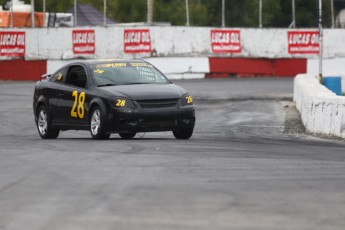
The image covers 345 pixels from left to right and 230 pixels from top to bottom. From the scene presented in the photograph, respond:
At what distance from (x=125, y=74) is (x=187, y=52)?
24.8 metres

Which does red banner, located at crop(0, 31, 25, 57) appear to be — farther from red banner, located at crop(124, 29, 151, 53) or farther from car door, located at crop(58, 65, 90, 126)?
car door, located at crop(58, 65, 90, 126)

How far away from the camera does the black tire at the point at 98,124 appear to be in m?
17.9

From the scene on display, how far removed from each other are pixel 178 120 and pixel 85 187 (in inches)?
288

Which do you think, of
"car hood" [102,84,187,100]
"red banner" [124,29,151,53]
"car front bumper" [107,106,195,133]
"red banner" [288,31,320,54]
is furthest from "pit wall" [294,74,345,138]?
"red banner" [288,31,320,54]

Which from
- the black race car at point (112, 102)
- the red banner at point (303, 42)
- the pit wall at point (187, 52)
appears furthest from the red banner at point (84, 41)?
the black race car at point (112, 102)

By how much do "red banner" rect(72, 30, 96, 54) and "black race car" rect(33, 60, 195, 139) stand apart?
22888 millimetres

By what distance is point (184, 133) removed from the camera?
18547 mm

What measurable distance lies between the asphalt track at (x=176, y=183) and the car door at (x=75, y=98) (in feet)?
3.21

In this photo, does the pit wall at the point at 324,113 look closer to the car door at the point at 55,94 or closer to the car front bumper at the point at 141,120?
the car front bumper at the point at 141,120

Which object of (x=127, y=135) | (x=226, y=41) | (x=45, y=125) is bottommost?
(x=127, y=135)

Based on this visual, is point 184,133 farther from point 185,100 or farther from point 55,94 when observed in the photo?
point 55,94

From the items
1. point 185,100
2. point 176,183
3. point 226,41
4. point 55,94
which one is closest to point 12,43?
point 226,41

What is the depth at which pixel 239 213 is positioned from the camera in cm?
907

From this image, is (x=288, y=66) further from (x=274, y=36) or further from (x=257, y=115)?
(x=257, y=115)
